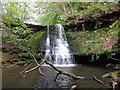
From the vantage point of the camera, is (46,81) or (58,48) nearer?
(46,81)

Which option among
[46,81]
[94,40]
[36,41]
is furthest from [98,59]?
[46,81]


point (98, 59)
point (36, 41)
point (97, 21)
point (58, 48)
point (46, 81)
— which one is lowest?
point (46, 81)

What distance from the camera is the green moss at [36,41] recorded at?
14.5 metres

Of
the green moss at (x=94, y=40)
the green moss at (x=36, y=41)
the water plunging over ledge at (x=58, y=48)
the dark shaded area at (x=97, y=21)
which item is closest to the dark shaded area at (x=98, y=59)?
the green moss at (x=94, y=40)

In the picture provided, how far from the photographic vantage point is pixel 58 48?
14.7 meters

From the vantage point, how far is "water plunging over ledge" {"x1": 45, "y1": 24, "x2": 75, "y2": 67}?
13.6m

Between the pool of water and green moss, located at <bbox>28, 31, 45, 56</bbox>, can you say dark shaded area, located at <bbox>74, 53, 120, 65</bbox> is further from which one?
green moss, located at <bbox>28, 31, 45, 56</bbox>

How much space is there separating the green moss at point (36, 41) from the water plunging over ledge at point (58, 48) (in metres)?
0.43

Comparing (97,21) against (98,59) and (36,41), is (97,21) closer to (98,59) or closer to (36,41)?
(98,59)

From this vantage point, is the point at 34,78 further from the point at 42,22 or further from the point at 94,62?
the point at 42,22

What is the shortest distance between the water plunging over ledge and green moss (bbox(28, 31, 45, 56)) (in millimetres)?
431

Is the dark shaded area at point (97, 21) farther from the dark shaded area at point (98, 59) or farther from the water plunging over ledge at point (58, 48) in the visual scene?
the dark shaded area at point (98, 59)

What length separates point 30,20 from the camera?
827 inches

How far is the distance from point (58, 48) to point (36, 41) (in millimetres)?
1601
